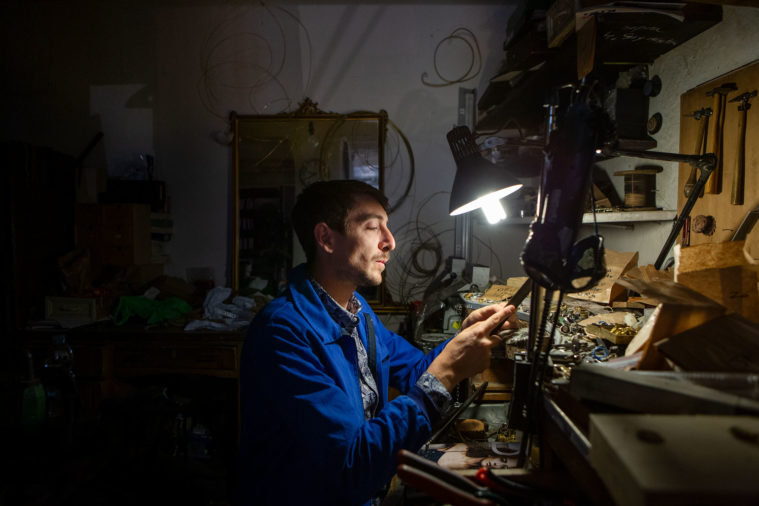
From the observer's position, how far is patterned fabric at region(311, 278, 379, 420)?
1.53 meters

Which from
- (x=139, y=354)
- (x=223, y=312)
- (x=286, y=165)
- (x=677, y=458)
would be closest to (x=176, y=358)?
(x=139, y=354)

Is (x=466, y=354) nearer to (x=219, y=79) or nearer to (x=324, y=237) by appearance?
(x=324, y=237)

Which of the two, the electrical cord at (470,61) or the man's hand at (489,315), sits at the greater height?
the electrical cord at (470,61)

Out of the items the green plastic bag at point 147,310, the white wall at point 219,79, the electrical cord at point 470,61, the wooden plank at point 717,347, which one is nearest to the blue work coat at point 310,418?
the wooden plank at point 717,347

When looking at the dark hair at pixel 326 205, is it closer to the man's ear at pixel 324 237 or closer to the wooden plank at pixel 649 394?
the man's ear at pixel 324 237

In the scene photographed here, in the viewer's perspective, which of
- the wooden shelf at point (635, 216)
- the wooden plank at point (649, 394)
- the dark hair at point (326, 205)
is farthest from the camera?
the wooden shelf at point (635, 216)

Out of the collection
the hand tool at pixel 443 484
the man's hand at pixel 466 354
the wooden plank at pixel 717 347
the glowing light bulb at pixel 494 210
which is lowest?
the hand tool at pixel 443 484

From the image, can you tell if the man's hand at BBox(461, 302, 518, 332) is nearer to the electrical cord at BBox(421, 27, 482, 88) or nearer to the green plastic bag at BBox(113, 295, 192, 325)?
the green plastic bag at BBox(113, 295, 192, 325)

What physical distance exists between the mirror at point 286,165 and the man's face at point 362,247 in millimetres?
2306

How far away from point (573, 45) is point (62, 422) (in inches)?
127

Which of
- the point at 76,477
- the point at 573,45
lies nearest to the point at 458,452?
the point at 76,477

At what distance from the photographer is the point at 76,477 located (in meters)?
1.61

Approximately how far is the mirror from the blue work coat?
2463 mm

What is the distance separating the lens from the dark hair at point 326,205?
163 centimetres
